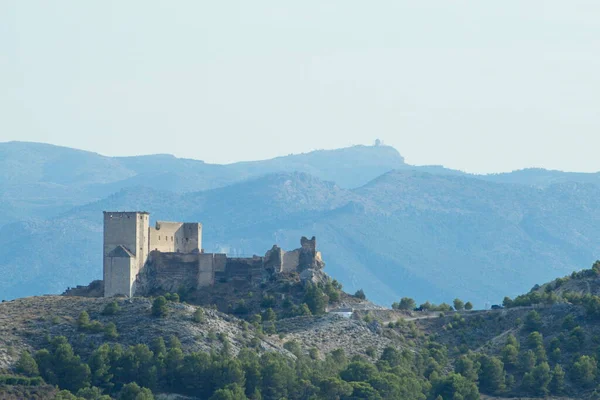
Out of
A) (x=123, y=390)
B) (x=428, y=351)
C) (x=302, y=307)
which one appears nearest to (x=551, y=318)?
(x=428, y=351)

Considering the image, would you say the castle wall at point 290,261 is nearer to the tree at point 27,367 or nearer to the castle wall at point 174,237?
the castle wall at point 174,237

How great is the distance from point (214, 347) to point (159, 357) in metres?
5.57

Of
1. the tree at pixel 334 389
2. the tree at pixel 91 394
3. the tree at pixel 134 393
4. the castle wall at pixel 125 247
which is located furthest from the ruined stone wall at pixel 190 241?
the tree at pixel 91 394

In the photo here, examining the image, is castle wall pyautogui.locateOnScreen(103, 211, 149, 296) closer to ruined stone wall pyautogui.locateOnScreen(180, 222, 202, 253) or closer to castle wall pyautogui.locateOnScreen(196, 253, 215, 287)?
castle wall pyautogui.locateOnScreen(196, 253, 215, 287)

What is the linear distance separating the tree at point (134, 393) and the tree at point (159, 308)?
1169 cm

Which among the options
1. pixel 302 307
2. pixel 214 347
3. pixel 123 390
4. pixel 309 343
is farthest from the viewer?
pixel 302 307

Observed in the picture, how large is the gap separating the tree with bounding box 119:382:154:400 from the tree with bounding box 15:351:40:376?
515 cm

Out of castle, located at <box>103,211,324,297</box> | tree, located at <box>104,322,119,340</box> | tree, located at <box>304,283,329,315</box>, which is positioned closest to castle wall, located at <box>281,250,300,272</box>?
castle, located at <box>103,211,324,297</box>

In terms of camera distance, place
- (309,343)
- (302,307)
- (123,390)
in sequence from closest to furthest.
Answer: (123,390)
(309,343)
(302,307)

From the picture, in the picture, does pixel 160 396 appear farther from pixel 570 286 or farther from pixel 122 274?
pixel 570 286

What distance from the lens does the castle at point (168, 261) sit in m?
122

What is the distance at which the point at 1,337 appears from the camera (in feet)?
331

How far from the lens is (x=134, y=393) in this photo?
95.1 metres

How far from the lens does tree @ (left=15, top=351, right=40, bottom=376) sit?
9644 cm
